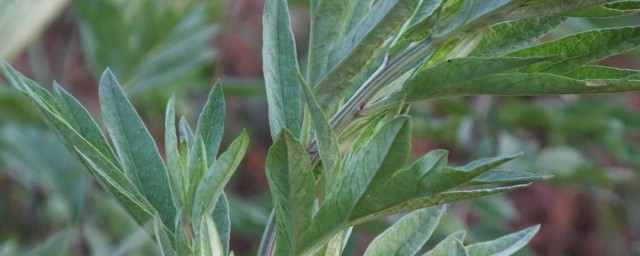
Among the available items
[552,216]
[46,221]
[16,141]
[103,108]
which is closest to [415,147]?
[552,216]

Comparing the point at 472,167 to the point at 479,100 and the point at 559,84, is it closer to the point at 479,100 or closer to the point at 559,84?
the point at 559,84

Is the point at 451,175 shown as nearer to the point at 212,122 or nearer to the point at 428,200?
the point at 428,200

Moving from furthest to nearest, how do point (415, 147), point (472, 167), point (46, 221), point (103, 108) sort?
point (415, 147) → point (46, 221) → point (103, 108) → point (472, 167)

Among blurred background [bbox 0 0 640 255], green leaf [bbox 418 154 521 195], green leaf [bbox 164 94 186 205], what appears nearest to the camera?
green leaf [bbox 418 154 521 195]

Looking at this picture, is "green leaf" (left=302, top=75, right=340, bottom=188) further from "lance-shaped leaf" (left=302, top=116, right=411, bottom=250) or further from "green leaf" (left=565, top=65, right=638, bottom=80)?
"green leaf" (left=565, top=65, right=638, bottom=80)

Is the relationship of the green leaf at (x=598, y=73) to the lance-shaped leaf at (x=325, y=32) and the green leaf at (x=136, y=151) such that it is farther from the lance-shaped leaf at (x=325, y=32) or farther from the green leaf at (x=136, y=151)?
the green leaf at (x=136, y=151)

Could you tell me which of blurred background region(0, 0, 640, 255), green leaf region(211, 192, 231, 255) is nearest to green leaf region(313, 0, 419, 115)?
green leaf region(211, 192, 231, 255)
